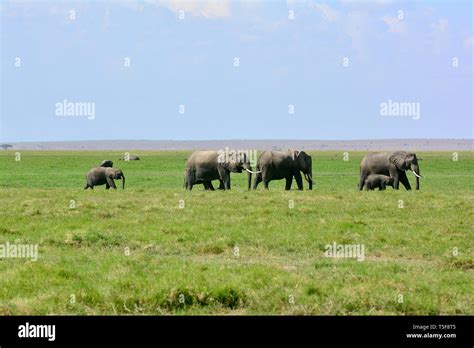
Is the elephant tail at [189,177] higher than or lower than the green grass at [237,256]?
higher

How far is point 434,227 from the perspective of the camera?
18766 millimetres

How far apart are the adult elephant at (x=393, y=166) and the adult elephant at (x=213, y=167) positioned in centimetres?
580

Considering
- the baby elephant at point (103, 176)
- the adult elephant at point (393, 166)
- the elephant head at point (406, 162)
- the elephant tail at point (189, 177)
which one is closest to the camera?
the elephant tail at point (189, 177)

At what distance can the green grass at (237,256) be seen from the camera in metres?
11.1

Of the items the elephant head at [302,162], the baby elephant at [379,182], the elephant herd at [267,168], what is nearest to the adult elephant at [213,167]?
the elephant herd at [267,168]

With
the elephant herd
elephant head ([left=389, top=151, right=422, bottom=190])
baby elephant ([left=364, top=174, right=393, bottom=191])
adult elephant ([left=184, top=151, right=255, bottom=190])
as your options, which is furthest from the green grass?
elephant head ([left=389, top=151, right=422, bottom=190])

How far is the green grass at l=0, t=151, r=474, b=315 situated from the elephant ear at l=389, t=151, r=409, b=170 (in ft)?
30.6

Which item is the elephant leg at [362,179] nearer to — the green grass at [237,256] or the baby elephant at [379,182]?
the baby elephant at [379,182]

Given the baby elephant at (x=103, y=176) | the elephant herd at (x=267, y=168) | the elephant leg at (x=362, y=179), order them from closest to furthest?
1. the elephant herd at (x=267, y=168)
2. the elephant leg at (x=362, y=179)
3. the baby elephant at (x=103, y=176)

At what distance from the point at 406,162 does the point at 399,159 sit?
49 centimetres

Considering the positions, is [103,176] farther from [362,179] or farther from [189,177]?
[362,179]

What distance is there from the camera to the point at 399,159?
3581 cm

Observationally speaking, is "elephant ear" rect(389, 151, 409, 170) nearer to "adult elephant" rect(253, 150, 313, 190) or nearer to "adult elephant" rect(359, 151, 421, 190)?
"adult elephant" rect(359, 151, 421, 190)
